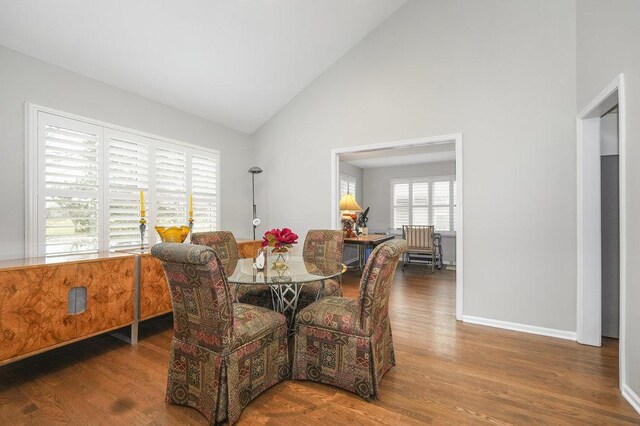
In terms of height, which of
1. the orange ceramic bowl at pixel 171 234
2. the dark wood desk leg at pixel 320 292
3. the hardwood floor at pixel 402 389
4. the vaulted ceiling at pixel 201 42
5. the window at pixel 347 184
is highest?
the vaulted ceiling at pixel 201 42

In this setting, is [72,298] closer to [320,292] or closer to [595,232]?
[320,292]

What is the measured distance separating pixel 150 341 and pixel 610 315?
4270 mm

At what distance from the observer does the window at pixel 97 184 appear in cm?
255

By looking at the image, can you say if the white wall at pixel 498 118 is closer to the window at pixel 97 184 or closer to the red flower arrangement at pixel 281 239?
the red flower arrangement at pixel 281 239

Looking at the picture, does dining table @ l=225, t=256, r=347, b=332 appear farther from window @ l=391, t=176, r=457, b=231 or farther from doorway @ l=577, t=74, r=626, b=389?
window @ l=391, t=176, r=457, b=231

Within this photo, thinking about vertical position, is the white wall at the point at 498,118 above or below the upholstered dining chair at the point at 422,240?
above

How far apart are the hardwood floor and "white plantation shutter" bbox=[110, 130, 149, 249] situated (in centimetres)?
104

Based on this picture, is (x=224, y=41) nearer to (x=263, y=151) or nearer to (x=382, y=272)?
(x=263, y=151)

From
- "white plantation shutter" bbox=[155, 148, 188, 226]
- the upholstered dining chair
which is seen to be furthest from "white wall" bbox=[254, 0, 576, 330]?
the upholstered dining chair

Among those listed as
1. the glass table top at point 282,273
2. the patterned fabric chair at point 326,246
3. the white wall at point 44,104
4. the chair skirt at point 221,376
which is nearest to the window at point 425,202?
the patterned fabric chair at point 326,246

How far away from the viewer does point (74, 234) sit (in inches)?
107

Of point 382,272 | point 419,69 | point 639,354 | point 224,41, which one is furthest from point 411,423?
point 224,41

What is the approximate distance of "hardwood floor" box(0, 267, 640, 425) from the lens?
1.68 meters

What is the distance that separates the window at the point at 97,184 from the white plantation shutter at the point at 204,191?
0.10m
